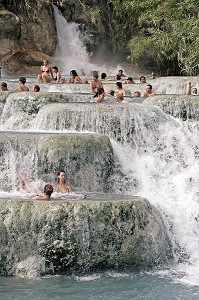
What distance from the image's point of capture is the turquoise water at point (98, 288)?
7855 millimetres

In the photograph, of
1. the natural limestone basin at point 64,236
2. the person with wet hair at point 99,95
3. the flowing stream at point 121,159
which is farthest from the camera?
the person with wet hair at point 99,95

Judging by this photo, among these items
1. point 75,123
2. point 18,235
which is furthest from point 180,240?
point 75,123

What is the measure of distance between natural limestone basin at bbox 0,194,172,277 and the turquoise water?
26cm

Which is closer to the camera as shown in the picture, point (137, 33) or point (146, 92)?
point (146, 92)

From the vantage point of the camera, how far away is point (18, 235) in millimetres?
8961

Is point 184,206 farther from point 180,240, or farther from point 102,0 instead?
point 102,0

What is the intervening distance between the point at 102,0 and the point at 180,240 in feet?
60.2

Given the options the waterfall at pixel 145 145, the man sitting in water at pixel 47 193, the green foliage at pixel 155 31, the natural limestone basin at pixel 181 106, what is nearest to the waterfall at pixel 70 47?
the green foliage at pixel 155 31

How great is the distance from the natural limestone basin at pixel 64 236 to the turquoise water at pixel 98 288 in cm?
26

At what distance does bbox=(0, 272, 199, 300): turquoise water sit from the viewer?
7.86m

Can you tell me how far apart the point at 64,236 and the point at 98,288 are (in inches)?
42.9

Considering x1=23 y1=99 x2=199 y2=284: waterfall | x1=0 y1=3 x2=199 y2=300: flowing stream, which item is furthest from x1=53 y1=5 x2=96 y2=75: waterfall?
x1=23 y1=99 x2=199 y2=284: waterfall

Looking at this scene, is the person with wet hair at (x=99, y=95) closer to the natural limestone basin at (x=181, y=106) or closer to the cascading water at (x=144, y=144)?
the natural limestone basin at (x=181, y=106)

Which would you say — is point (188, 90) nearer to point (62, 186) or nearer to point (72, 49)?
point (62, 186)
